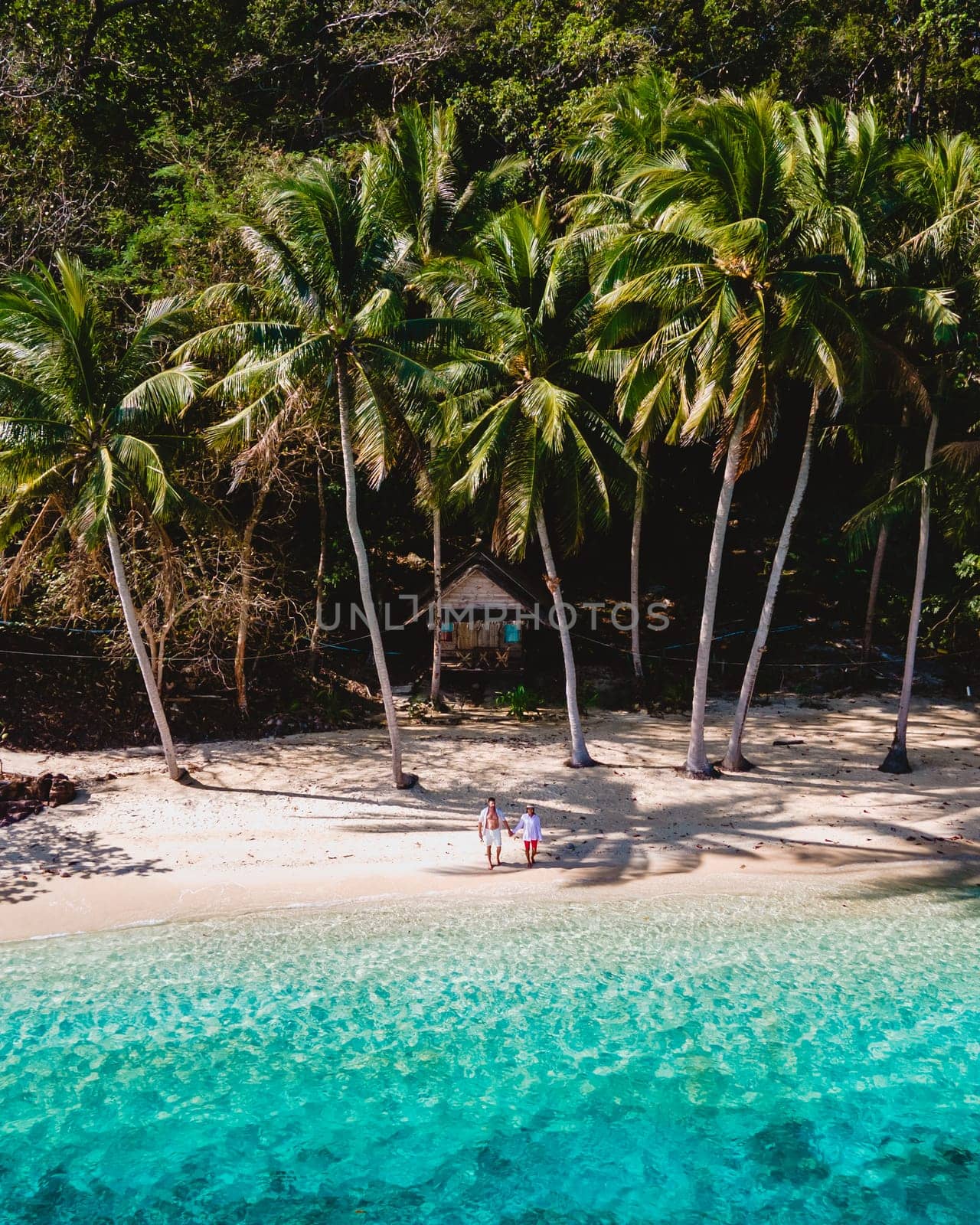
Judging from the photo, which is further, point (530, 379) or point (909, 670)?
point (909, 670)

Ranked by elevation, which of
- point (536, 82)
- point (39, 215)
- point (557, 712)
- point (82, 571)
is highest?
point (536, 82)

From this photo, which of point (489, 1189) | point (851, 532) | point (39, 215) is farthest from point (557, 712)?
point (39, 215)

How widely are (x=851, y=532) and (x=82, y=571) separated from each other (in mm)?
15604

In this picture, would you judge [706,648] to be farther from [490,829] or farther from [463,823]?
[490,829]

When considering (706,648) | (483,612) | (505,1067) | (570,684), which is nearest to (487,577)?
(483,612)

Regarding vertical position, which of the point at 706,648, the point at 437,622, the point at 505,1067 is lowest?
the point at 505,1067

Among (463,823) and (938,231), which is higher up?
(938,231)

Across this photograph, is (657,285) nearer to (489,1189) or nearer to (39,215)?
(489,1189)

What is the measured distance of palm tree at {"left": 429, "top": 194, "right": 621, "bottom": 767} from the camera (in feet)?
55.4

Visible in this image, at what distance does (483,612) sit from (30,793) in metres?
10.1

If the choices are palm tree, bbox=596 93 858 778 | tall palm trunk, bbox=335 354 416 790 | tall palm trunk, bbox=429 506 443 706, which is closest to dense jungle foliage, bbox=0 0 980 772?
palm tree, bbox=596 93 858 778

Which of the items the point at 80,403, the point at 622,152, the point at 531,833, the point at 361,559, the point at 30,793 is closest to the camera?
the point at 531,833

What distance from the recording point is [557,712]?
22125 millimetres

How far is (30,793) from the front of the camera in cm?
1677
